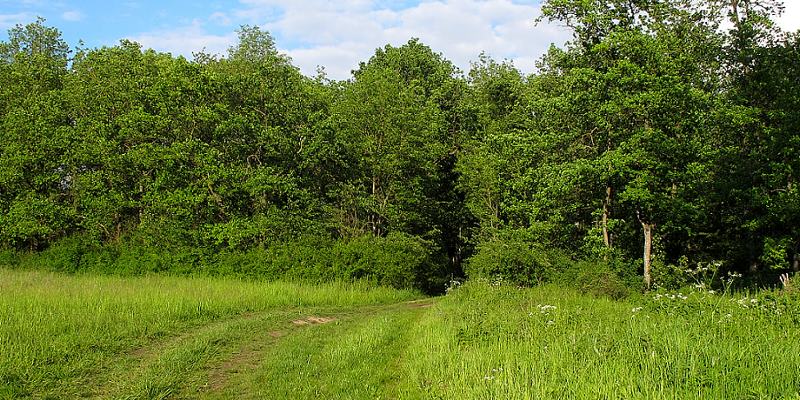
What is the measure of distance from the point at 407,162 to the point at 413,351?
933 inches

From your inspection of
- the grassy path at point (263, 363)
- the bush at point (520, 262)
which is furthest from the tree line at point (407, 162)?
the grassy path at point (263, 363)

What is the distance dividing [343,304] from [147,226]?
13867 millimetres

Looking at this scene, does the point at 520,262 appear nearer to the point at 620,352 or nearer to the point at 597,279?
the point at 597,279

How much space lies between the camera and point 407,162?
32500 mm

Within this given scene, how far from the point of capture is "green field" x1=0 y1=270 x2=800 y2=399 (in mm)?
6531

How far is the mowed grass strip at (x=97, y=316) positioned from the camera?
7.88 meters

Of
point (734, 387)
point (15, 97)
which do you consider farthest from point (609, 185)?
point (15, 97)

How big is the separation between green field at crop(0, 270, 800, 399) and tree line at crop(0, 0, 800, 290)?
11.7 m

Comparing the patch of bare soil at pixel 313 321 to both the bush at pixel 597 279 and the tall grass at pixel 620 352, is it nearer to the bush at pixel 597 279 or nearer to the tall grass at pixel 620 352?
the tall grass at pixel 620 352

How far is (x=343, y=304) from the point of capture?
19438 mm

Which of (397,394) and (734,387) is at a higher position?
(734,387)

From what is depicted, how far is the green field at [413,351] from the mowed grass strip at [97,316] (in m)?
0.04

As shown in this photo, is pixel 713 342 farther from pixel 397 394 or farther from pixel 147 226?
pixel 147 226

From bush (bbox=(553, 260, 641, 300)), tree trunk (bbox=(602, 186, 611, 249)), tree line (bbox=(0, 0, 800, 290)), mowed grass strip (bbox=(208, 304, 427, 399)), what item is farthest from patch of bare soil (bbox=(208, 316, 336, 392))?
tree trunk (bbox=(602, 186, 611, 249))
